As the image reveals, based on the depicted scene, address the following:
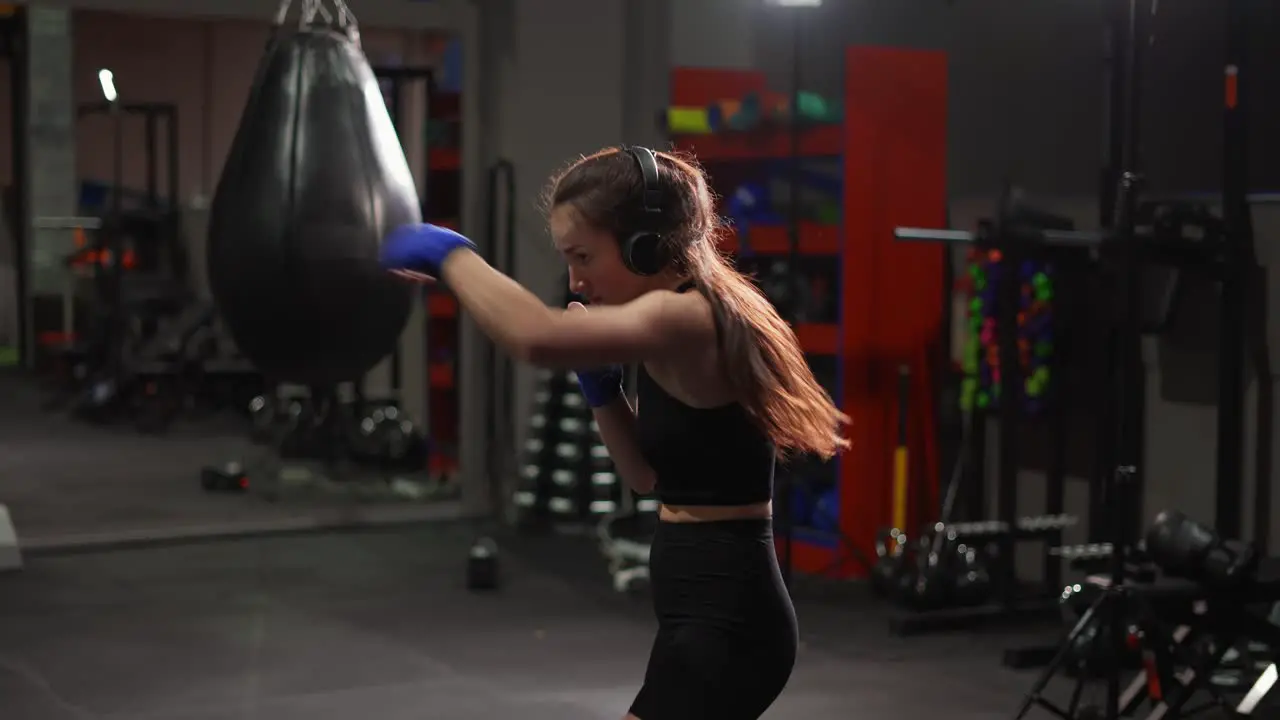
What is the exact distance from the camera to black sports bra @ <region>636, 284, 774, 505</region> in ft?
6.52

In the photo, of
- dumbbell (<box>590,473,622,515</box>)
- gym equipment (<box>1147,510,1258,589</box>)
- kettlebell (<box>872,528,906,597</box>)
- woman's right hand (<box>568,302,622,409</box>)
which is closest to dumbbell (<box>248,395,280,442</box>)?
dumbbell (<box>590,473,622,515</box>)

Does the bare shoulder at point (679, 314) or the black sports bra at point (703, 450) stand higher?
the bare shoulder at point (679, 314)

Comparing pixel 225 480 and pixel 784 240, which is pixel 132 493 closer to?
pixel 225 480

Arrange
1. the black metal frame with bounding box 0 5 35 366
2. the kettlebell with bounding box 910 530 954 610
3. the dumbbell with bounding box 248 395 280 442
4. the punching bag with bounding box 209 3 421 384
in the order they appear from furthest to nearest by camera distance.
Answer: the black metal frame with bounding box 0 5 35 366
the dumbbell with bounding box 248 395 280 442
the kettlebell with bounding box 910 530 954 610
the punching bag with bounding box 209 3 421 384

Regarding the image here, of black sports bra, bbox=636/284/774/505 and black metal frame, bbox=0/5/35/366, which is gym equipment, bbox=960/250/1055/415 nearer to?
black sports bra, bbox=636/284/774/505

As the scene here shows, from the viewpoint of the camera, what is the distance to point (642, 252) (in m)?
1.97

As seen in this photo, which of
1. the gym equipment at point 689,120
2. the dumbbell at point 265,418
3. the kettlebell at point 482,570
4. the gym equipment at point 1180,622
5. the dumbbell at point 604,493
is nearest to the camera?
the gym equipment at point 1180,622

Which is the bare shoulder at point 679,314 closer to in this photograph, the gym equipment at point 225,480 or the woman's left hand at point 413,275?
the woman's left hand at point 413,275

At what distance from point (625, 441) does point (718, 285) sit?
0.98 feet

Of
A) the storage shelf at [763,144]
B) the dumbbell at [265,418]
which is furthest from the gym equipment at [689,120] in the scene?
the dumbbell at [265,418]

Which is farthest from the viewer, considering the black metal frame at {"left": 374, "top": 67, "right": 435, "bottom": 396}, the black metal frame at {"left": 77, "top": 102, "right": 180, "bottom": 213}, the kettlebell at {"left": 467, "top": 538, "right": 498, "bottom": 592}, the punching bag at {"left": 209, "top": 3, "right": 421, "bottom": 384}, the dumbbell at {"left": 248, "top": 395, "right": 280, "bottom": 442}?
the black metal frame at {"left": 77, "top": 102, "right": 180, "bottom": 213}

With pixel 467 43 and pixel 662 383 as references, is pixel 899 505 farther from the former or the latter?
pixel 662 383

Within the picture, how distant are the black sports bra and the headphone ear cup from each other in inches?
2.7

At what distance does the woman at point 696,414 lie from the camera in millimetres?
1968
